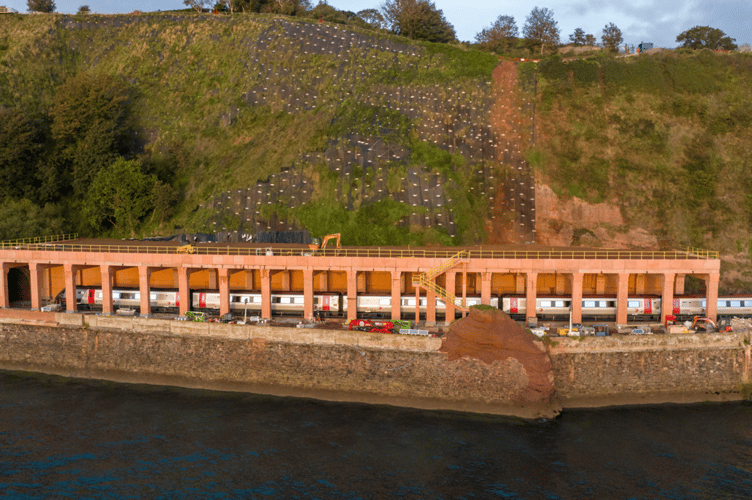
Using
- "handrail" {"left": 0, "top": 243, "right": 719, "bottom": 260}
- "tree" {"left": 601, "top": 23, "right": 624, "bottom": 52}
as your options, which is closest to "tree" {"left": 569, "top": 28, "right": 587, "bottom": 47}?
"tree" {"left": 601, "top": 23, "right": 624, "bottom": 52}

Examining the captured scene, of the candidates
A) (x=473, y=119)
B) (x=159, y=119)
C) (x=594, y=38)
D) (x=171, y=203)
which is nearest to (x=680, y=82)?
(x=473, y=119)

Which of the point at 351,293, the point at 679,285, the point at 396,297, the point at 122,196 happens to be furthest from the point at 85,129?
the point at 679,285

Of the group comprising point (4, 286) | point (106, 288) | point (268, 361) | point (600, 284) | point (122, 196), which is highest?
point (122, 196)

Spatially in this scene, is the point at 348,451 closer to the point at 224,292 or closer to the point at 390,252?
the point at 224,292

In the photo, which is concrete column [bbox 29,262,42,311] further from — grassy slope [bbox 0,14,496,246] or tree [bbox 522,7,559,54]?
tree [bbox 522,7,559,54]

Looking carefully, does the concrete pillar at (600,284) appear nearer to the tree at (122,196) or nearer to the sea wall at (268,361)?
the sea wall at (268,361)

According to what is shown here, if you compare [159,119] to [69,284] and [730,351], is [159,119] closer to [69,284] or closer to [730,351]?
[69,284]
